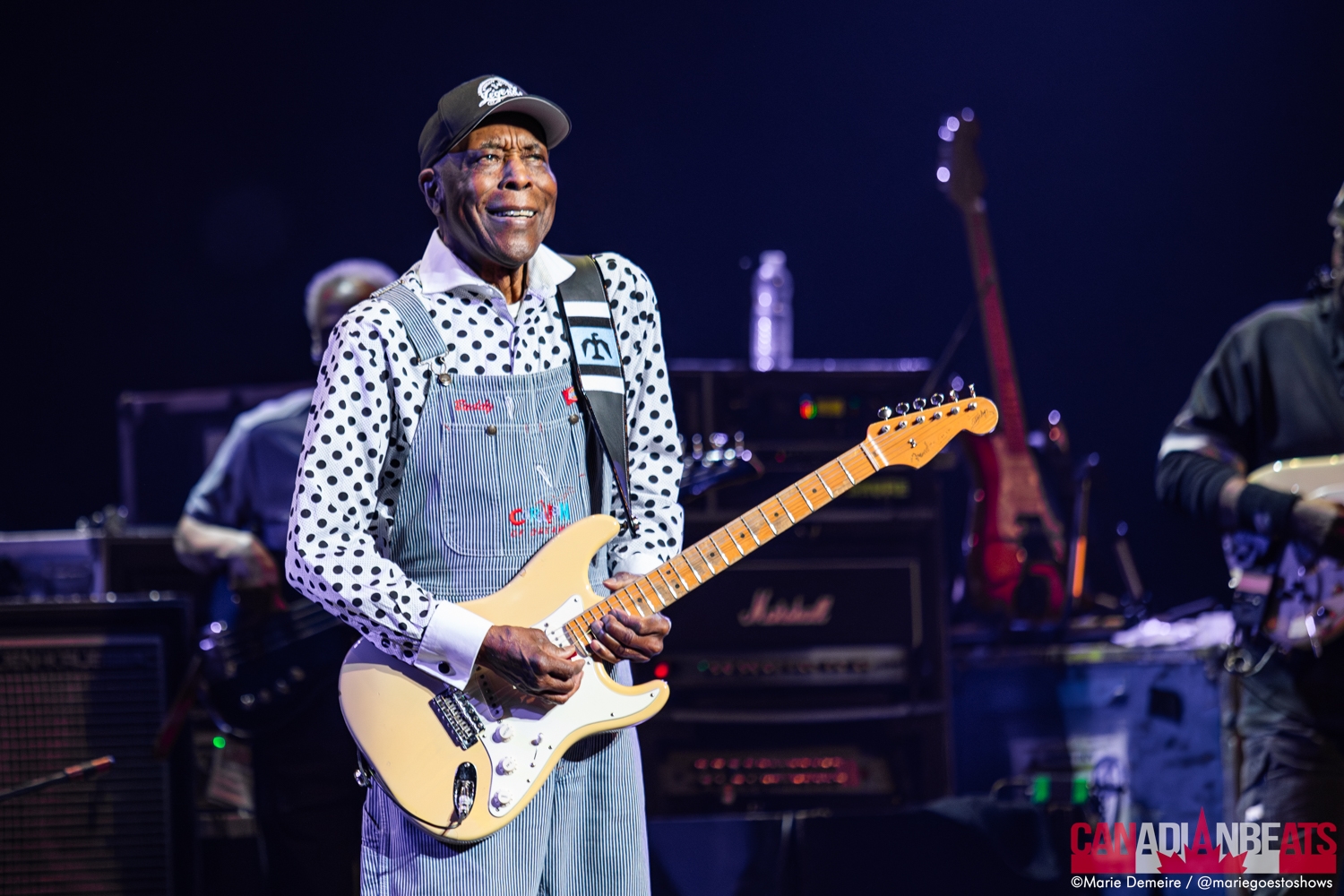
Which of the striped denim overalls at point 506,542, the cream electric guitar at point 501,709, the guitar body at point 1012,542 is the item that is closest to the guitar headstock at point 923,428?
the cream electric guitar at point 501,709

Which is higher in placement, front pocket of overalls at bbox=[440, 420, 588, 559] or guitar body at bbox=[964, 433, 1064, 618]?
front pocket of overalls at bbox=[440, 420, 588, 559]

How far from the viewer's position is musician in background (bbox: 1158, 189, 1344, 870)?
3.43m

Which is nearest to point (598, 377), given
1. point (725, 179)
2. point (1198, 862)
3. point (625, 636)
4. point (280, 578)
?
point (625, 636)

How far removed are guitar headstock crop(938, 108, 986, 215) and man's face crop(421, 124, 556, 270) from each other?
3132 millimetres

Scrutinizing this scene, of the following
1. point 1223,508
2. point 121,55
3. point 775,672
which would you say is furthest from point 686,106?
point 1223,508

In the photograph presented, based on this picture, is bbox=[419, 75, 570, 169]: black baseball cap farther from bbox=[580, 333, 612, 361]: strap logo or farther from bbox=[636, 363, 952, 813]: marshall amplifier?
bbox=[636, 363, 952, 813]: marshall amplifier

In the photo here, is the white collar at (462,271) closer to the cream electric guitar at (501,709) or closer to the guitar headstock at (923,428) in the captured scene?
the cream electric guitar at (501,709)

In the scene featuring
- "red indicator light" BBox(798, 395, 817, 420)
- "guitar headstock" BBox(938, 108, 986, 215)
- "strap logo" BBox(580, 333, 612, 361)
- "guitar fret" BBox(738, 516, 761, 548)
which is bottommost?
"guitar fret" BBox(738, 516, 761, 548)

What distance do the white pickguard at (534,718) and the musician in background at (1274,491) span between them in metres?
2.07

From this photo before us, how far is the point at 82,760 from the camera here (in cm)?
387

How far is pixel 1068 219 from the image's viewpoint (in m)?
6.65

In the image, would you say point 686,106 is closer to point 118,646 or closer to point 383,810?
point 118,646

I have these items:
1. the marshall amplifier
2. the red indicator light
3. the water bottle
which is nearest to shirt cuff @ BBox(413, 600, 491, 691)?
the marshall amplifier

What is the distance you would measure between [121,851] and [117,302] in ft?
11.2
